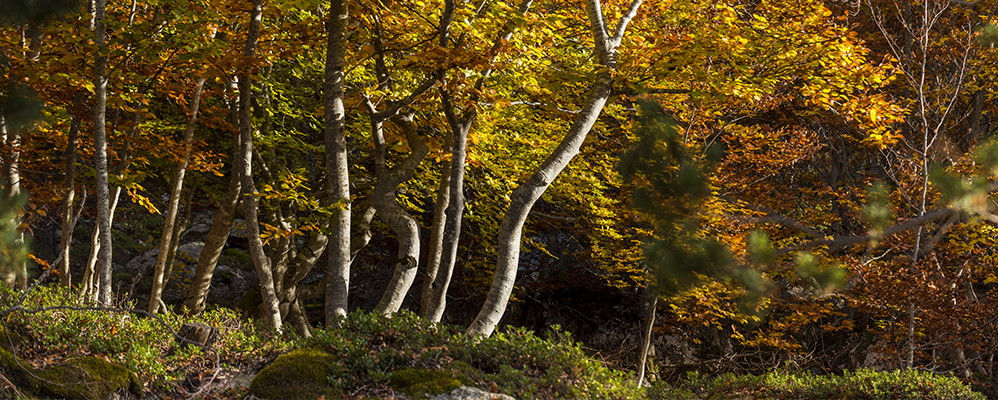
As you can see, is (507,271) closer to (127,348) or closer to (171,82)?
(127,348)

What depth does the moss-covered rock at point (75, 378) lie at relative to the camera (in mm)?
4016

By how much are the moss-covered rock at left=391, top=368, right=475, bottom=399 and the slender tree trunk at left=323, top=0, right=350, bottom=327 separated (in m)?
1.79

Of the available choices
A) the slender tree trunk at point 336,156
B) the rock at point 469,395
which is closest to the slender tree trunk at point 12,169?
the slender tree trunk at point 336,156

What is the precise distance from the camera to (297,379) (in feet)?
14.3

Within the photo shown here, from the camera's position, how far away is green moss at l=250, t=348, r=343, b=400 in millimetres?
4246

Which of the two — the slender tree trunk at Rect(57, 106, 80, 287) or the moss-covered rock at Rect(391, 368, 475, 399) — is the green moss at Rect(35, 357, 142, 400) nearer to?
the moss-covered rock at Rect(391, 368, 475, 399)

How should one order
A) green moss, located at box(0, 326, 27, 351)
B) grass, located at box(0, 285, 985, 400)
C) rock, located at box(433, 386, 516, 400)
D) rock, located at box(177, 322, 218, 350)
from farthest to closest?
rock, located at box(177, 322, 218, 350), grass, located at box(0, 285, 985, 400), green moss, located at box(0, 326, 27, 351), rock, located at box(433, 386, 516, 400)

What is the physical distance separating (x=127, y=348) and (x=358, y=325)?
1.95 metres

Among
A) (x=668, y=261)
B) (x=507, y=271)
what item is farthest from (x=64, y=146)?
(x=668, y=261)

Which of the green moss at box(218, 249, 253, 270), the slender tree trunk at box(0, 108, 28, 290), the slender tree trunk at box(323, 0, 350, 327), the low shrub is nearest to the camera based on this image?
the slender tree trunk at box(323, 0, 350, 327)

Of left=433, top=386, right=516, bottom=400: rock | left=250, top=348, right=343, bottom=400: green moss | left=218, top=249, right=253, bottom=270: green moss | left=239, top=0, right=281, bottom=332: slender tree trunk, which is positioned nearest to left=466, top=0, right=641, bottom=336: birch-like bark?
left=433, top=386, right=516, bottom=400: rock

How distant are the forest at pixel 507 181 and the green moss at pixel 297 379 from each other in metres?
0.05

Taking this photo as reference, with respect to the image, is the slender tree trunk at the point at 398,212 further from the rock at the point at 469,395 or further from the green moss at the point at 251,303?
the green moss at the point at 251,303

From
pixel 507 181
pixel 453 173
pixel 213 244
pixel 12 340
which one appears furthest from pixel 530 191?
pixel 213 244
